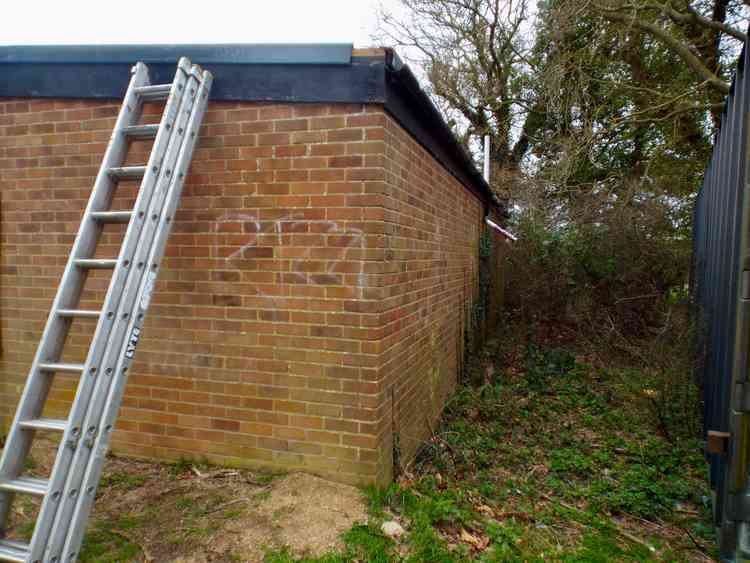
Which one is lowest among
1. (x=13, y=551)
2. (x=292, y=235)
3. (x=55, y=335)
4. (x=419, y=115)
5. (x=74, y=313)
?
(x=13, y=551)

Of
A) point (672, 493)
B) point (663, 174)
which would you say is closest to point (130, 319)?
point (672, 493)

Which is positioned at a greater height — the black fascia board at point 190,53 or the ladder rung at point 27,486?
the black fascia board at point 190,53

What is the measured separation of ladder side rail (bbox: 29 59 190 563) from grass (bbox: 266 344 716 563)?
110 centimetres

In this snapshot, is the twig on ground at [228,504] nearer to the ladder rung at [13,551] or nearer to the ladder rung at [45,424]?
the ladder rung at [13,551]

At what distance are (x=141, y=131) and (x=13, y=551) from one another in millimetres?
2294

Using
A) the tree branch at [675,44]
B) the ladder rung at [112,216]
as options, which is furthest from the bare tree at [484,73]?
the ladder rung at [112,216]

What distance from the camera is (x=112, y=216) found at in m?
2.61

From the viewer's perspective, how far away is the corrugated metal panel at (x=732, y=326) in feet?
7.93

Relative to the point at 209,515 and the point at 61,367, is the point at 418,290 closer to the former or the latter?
the point at 209,515

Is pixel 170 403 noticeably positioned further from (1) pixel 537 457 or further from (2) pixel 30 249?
(1) pixel 537 457

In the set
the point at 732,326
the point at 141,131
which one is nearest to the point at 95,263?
the point at 141,131

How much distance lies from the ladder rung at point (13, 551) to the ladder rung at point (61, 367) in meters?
0.81

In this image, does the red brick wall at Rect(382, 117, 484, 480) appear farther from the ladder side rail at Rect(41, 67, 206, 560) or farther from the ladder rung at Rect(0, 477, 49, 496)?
the ladder rung at Rect(0, 477, 49, 496)

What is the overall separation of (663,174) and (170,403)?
10.9 meters
